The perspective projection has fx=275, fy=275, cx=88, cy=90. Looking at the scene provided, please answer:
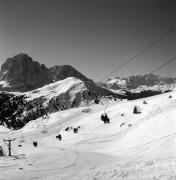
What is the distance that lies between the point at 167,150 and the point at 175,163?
1260 centimetres

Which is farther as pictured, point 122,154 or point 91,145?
point 91,145

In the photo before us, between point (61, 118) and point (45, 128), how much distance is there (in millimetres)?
14121

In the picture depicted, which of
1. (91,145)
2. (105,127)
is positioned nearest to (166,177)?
(91,145)

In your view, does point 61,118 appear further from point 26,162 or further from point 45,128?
point 26,162

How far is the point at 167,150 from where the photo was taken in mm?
39219

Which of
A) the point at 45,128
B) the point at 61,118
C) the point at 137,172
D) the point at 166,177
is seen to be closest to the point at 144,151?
the point at 137,172

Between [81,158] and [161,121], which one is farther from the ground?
[161,121]

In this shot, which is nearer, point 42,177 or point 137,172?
point 137,172

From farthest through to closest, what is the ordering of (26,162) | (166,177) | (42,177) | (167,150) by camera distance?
(26,162), (167,150), (42,177), (166,177)

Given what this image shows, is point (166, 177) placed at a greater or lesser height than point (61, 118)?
lesser

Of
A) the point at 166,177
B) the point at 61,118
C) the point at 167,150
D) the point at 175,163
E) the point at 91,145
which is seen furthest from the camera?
the point at 61,118

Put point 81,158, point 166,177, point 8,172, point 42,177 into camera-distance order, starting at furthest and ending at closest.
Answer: point 81,158 → point 8,172 → point 42,177 → point 166,177

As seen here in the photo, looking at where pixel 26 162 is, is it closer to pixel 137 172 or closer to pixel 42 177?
pixel 42 177

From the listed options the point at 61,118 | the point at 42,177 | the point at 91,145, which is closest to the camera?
the point at 42,177
